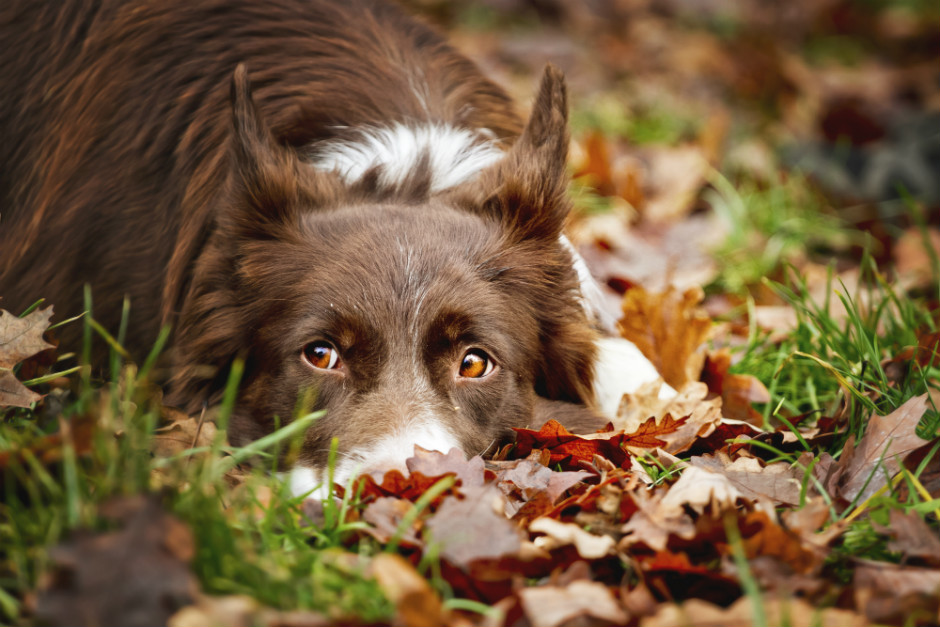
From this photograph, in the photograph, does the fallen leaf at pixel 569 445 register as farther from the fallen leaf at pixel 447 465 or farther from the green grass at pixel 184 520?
the green grass at pixel 184 520

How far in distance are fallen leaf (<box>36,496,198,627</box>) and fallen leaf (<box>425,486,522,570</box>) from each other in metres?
0.60

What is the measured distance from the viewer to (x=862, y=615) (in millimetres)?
1939

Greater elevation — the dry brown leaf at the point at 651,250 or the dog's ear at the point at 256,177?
the dog's ear at the point at 256,177

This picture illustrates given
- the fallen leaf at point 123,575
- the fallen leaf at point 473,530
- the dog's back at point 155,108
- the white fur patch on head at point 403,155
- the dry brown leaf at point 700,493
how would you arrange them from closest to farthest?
1. the fallen leaf at point 123,575
2. the fallen leaf at point 473,530
3. the dry brown leaf at point 700,493
4. the white fur patch on head at point 403,155
5. the dog's back at point 155,108

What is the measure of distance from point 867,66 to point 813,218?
6105mm

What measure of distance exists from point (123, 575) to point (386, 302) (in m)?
1.29

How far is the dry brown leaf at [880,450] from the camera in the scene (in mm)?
2531

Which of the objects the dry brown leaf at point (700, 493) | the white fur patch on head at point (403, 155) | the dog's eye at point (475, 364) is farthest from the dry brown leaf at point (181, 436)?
the dry brown leaf at point (700, 493)

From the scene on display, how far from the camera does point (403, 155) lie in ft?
11.0

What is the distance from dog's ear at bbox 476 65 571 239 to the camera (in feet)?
10.2

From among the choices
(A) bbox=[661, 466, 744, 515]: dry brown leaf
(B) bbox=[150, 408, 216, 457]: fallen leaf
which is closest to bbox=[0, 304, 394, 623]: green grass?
(B) bbox=[150, 408, 216, 457]: fallen leaf

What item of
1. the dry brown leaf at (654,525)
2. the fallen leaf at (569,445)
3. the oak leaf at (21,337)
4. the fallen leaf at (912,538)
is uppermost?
the oak leaf at (21,337)

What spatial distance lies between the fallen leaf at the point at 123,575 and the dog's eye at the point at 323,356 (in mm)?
1130

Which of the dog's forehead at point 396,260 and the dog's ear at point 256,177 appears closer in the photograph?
the dog's forehead at point 396,260
